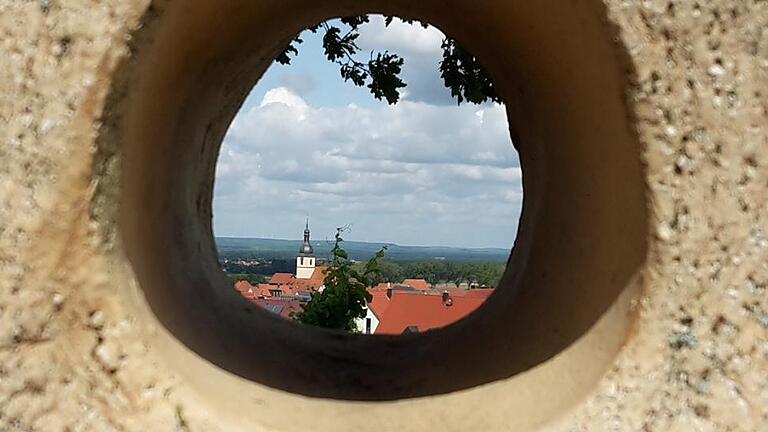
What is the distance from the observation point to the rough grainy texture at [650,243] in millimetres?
1618

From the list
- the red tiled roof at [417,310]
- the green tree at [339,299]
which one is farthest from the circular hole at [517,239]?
the red tiled roof at [417,310]

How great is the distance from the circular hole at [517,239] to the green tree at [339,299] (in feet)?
6.66

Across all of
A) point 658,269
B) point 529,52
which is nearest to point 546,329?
point 658,269

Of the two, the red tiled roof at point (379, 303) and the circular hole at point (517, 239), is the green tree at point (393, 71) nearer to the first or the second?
the circular hole at point (517, 239)

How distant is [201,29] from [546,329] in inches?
46.0

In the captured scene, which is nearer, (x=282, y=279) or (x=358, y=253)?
(x=282, y=279)

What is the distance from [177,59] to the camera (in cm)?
200

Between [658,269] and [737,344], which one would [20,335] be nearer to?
[658,269]

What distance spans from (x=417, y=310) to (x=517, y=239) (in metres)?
11.9

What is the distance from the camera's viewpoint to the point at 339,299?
540cm

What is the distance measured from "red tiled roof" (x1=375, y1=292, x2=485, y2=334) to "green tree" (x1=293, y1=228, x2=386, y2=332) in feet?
26.1

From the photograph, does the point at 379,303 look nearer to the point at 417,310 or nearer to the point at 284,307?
the point at 417,310

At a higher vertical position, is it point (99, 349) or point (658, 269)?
point (658, 269)

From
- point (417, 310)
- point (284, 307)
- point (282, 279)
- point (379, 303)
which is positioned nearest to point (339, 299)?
point (284, 307)
